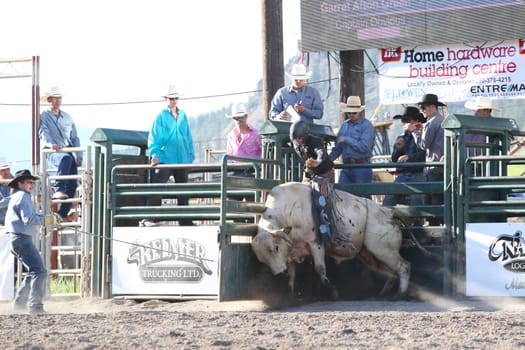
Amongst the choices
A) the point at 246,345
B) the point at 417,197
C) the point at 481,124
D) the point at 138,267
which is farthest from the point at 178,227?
the point at 246,345

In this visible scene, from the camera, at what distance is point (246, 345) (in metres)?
8.11

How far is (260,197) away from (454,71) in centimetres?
509

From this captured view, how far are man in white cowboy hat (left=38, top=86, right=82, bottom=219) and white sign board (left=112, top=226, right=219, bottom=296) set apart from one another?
171 cm

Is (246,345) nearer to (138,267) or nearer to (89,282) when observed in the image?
(138,267)

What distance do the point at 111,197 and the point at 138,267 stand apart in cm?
103

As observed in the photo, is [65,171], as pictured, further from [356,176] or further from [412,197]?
[412,197]

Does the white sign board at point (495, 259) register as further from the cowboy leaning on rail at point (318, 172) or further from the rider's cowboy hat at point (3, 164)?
the rider's cowboy hat at point (3, 164)

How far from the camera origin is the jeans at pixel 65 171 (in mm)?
14289

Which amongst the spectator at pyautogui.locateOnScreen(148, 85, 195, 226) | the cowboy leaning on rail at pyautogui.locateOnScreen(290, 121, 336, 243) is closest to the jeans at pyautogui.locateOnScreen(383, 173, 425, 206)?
the cowboy leaning on rail at pyautogui.locateOnScreen(290, 121, 336, 243)

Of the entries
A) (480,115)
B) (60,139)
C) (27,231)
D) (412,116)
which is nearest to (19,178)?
(27,231)

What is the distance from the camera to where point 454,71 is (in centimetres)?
1616

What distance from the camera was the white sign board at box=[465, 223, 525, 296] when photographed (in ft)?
38.0

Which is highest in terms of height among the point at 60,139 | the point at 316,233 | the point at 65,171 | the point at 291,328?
the point at 60,139

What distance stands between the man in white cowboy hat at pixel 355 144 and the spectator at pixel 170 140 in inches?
75.8
